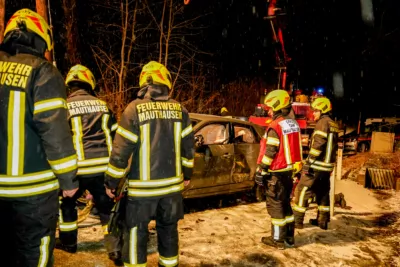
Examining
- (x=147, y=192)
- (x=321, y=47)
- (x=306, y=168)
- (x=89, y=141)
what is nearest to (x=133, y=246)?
(x=147, y=192)

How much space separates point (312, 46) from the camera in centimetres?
2817

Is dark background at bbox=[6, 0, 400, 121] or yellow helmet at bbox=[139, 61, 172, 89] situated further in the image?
dark background at bbox=[6, 0, 400, 121]

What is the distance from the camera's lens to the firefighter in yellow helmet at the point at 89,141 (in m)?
3.59

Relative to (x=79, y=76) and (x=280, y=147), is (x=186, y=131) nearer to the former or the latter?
(x=79, y=76)

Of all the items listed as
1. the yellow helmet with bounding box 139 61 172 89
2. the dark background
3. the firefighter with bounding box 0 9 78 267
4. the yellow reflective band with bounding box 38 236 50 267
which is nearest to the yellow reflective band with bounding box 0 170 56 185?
the firefighter with bounding box 0 9 78 267

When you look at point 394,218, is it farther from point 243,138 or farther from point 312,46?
point 312,46

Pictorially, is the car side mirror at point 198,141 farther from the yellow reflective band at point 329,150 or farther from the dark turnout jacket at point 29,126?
the dark turnout jacket at point 29,126

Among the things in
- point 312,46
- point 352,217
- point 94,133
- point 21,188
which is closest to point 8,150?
point 21,188

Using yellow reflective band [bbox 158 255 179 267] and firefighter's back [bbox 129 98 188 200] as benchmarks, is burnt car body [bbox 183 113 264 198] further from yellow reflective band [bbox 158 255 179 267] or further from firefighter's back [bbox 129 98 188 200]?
firefighter's back [bbox 129 98 188 200]

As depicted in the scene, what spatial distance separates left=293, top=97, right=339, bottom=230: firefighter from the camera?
5.19m

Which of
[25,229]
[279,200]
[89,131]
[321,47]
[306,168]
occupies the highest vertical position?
[321,47]

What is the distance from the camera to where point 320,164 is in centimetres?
523

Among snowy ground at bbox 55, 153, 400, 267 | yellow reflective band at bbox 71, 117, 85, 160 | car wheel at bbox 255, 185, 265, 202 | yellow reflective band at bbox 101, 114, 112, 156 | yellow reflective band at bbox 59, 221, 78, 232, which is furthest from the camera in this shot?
car wheel at bbox 255, 185, 265, 202

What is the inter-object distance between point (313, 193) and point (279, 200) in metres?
1.17
